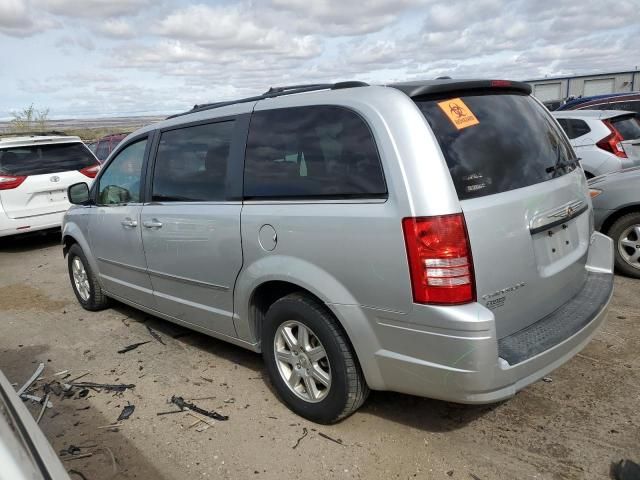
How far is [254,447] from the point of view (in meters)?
2.93

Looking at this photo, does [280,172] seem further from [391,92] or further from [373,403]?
[373,403]

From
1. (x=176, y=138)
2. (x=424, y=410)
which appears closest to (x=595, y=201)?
(x=424, y=410)

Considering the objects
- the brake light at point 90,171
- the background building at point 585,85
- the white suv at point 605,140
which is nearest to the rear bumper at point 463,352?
the white suv at point 605,140

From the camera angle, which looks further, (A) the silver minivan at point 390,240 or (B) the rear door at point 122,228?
(B) the rear door at point 122,228

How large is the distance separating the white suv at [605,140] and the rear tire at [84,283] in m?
6.53

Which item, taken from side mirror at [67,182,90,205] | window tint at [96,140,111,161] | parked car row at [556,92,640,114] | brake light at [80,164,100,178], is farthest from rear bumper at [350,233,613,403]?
window tint at [96,140,111,161]

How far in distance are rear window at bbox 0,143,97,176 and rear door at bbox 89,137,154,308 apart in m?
4.12

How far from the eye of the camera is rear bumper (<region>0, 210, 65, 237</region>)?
7.91 m

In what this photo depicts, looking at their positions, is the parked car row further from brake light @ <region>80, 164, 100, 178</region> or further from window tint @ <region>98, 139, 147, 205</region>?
window tint @ <region>98, 139, 147, 205</region>

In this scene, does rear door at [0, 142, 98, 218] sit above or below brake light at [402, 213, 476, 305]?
above

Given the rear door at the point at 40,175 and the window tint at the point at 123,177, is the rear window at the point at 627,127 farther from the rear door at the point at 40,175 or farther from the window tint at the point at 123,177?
the rear door at the point at 40,175

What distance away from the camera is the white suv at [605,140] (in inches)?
303

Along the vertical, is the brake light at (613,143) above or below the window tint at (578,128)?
below

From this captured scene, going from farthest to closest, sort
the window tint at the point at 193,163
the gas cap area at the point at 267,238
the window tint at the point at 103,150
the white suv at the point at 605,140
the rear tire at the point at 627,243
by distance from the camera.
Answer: the window tint at the point at 103,150, the white suv at the point at 605,140, the rear tire at the point at 627,243, the window tint at the point at 193,163, the gas cap area at the point at 267,238
